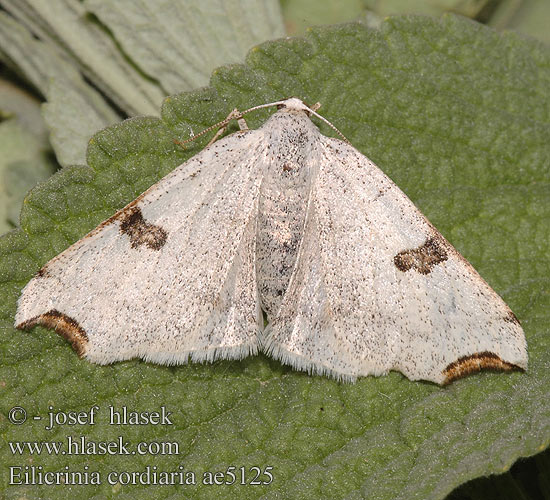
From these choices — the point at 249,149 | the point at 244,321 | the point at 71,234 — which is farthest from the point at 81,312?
the point at 249,149

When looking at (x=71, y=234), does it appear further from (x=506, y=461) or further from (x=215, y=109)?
(x=506, y=461)

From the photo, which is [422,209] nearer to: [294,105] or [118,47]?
[294,105]

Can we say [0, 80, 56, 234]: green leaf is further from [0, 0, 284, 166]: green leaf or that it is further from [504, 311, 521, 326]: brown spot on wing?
[504, 311, 521, 326]: brown spot on wing

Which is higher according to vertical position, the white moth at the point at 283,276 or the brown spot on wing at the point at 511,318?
the white moth at the point at 283,276

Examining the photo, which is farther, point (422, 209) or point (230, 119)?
point (422, 209)

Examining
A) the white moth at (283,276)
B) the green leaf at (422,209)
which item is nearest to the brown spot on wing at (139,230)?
the white moth at (283,276)

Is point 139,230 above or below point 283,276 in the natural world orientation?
above

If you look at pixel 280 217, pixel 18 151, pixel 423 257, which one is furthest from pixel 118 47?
pixel 423 257

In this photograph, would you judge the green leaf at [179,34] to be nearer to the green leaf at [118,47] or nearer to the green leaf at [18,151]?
the green leaf at [118,47]
